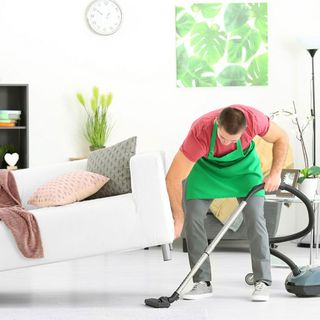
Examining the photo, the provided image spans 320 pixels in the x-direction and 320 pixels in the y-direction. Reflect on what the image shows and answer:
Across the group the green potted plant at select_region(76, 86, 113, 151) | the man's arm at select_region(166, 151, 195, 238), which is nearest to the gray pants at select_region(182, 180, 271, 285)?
the man's arm at select_region(166, 151, 195, 238)

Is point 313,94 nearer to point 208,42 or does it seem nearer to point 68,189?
point 208,42

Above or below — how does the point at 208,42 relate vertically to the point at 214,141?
above

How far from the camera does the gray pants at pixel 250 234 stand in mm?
4355

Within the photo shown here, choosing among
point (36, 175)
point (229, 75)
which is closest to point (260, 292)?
point (36, 175)

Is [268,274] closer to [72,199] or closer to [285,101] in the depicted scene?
[72,199]

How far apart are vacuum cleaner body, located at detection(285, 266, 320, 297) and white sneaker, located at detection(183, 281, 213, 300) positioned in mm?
413

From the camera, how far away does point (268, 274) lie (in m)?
4.39

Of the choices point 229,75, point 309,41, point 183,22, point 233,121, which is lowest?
point 233,121

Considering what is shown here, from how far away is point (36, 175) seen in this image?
5.13m

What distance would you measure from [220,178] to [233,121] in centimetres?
50

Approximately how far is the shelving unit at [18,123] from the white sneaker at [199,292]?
2686 millimetres

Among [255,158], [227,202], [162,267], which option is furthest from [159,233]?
[227,202]

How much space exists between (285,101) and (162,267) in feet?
6.75

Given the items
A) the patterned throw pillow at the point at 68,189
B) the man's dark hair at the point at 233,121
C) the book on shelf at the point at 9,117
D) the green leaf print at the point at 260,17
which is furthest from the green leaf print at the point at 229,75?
the man's dark hair at the point at 233,121
